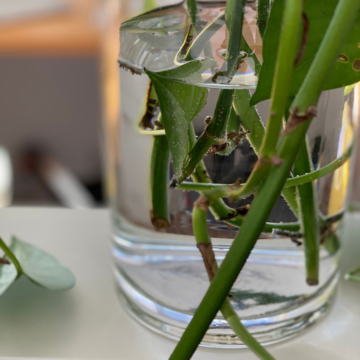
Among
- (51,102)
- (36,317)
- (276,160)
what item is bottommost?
(51,102)

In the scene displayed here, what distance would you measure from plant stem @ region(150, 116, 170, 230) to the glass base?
0.04m

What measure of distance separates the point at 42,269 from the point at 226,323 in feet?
0.30

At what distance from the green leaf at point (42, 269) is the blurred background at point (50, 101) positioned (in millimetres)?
791

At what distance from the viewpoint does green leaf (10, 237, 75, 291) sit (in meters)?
0.19

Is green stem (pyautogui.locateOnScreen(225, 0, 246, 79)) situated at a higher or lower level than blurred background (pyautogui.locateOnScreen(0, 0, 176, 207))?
higher

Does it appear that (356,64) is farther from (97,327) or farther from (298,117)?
(97,327)

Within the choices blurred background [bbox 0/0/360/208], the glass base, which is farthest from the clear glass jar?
blurred background [bbox 0/0/360/208]

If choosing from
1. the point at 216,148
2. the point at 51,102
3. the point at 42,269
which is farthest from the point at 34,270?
the point at 51,102

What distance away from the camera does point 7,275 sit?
190mm

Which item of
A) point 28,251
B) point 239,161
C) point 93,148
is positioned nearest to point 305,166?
point 239,161

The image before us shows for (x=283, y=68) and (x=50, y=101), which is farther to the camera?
(x=50, y=101)

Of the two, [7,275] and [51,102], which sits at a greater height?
[7,275]

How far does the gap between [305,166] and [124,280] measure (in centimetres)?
10

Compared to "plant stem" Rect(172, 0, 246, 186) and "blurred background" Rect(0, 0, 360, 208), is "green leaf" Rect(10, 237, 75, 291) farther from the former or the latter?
"blurred background" Rect(0, 0, 360, 208)
